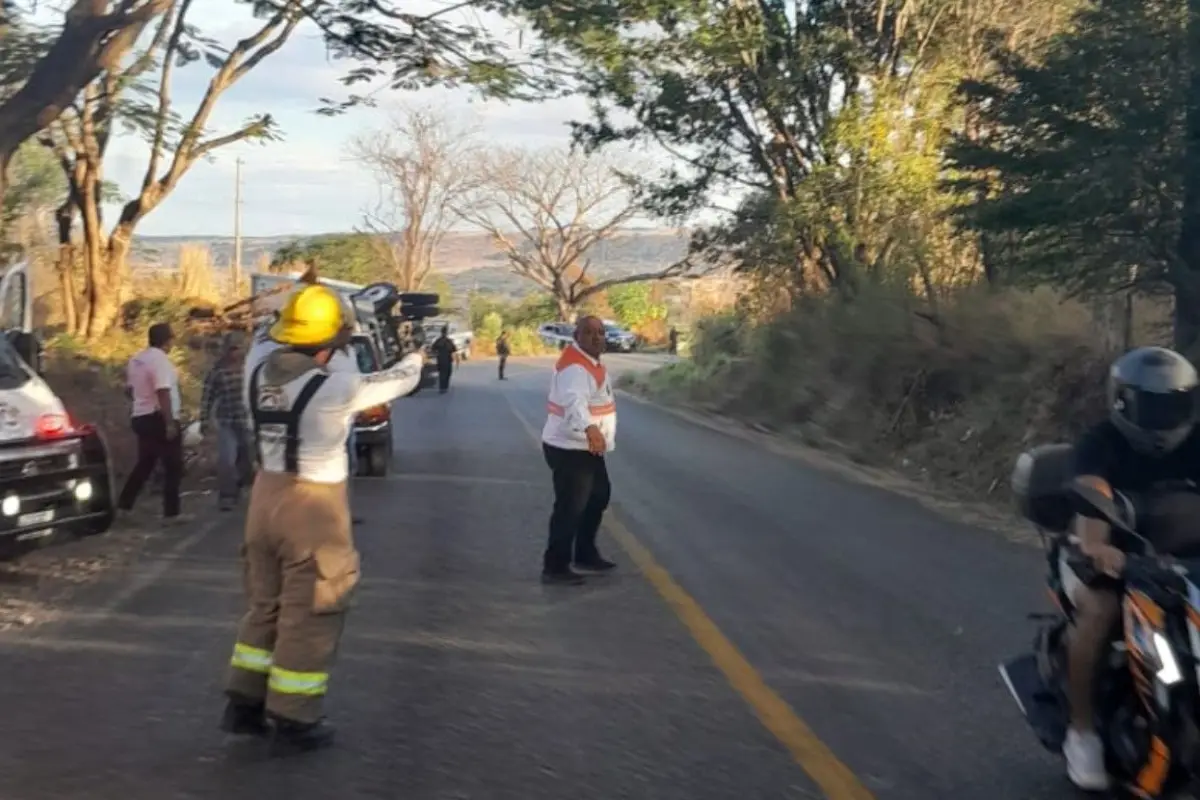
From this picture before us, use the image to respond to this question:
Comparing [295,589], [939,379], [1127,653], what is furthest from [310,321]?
[939,379]

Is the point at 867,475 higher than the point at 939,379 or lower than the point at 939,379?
lower

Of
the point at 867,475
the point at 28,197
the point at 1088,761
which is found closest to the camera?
the point at 1088,761

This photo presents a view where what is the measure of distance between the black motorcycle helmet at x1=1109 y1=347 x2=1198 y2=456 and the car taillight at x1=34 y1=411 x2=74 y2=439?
24.3 ft

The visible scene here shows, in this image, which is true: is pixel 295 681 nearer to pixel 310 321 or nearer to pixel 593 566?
pixel 310 321

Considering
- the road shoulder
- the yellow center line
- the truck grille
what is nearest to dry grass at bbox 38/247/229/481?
the truck grille

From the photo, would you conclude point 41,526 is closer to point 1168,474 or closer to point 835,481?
point 1168,474

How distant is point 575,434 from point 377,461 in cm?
746

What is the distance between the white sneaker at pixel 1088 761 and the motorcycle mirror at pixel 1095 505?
791 mm

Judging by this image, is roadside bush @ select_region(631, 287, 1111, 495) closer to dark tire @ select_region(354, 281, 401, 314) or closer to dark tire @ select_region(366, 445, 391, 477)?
dark tire @ select_region(366, 445, 391, 477)

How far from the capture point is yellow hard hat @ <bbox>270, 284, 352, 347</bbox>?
20.9ft

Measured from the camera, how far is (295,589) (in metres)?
6.20

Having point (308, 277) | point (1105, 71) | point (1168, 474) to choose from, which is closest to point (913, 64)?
point (1105, 71)

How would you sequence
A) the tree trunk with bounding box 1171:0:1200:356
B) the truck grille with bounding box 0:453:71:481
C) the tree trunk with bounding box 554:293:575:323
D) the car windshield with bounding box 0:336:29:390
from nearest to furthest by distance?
the truck grille with bounding box 0:453:71:481 < the car windshield with bounding box 0:336:29:390 < the tree trunk with bounding box 1171:0:1200:356 < the tree trunk with bounding box 554:293:575:323

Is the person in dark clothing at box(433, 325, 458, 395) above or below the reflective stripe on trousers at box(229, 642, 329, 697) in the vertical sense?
below
